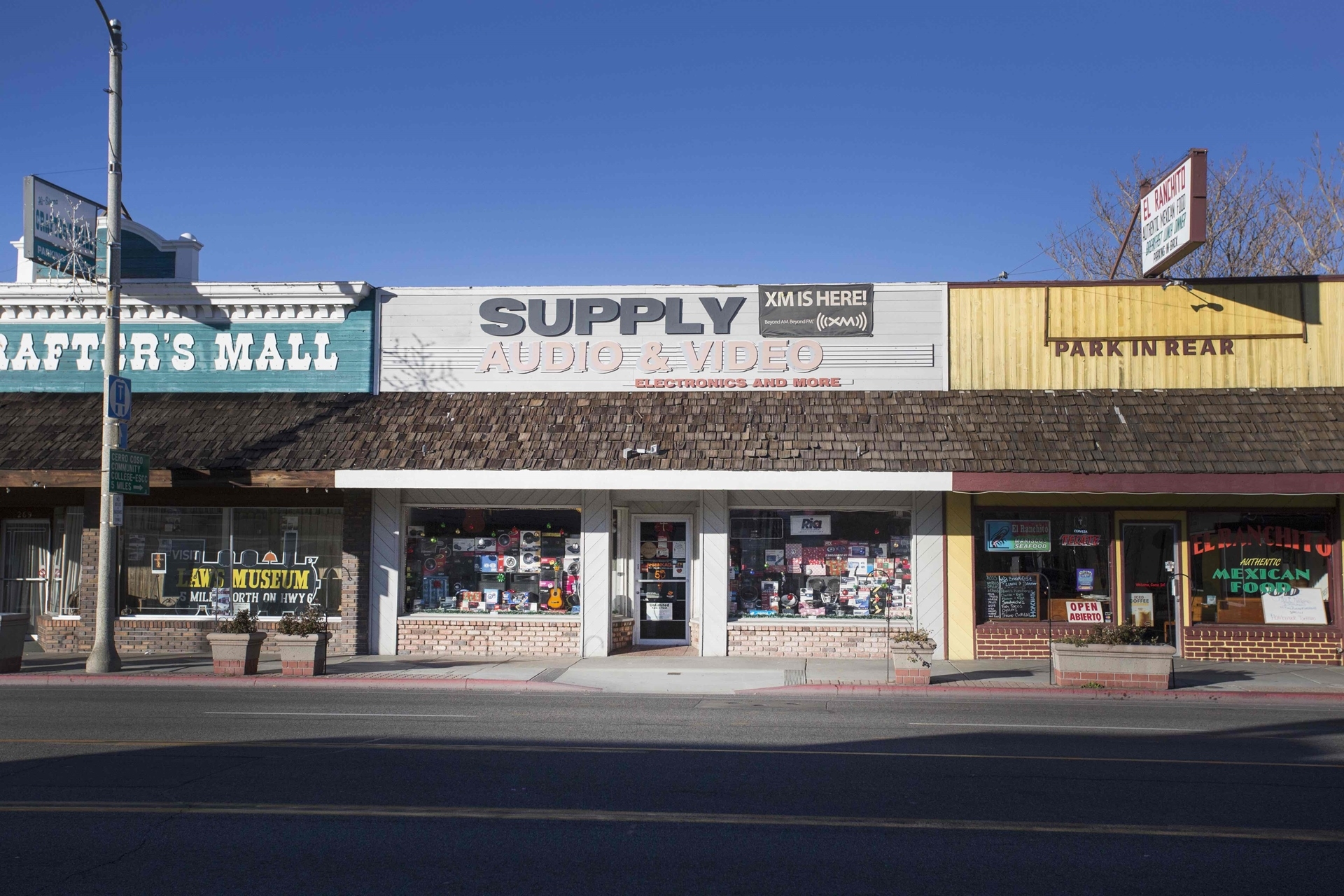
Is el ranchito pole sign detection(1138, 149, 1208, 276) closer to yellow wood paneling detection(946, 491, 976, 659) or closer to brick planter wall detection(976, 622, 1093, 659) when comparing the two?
yellow wood paneling detection(946, 491, 976, 659)

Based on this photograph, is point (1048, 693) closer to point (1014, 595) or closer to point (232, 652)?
point (1014, 595)

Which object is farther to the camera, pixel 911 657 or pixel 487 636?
pixel 487 636

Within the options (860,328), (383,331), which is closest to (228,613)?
(383,331)

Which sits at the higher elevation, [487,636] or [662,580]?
[662,580]

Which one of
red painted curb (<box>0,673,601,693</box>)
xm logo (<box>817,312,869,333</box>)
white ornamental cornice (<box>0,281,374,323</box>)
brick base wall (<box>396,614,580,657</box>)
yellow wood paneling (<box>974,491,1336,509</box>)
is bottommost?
red painted curb (<box>0,673,601,693</box>)

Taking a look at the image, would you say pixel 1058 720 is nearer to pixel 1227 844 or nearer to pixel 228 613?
pixel 1227 844

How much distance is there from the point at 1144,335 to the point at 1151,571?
3.74 metres

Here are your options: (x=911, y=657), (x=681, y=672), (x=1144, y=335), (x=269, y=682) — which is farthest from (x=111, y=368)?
(x=1144, y=335)

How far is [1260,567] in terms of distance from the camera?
55.4ft

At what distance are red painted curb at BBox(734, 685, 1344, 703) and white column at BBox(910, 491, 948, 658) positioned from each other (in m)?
2.67

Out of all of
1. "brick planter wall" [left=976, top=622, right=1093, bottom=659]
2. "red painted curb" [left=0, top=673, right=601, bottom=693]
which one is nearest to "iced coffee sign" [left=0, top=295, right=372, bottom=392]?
"red painted curb" [left=0, top=673, right=601, bottom=693]

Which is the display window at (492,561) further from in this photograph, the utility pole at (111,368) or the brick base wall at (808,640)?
the utility pole at (111,368)

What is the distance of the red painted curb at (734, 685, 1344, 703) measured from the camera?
13.7 metres

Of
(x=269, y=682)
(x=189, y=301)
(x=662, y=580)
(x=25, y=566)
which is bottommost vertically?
(x=269, y=682)
